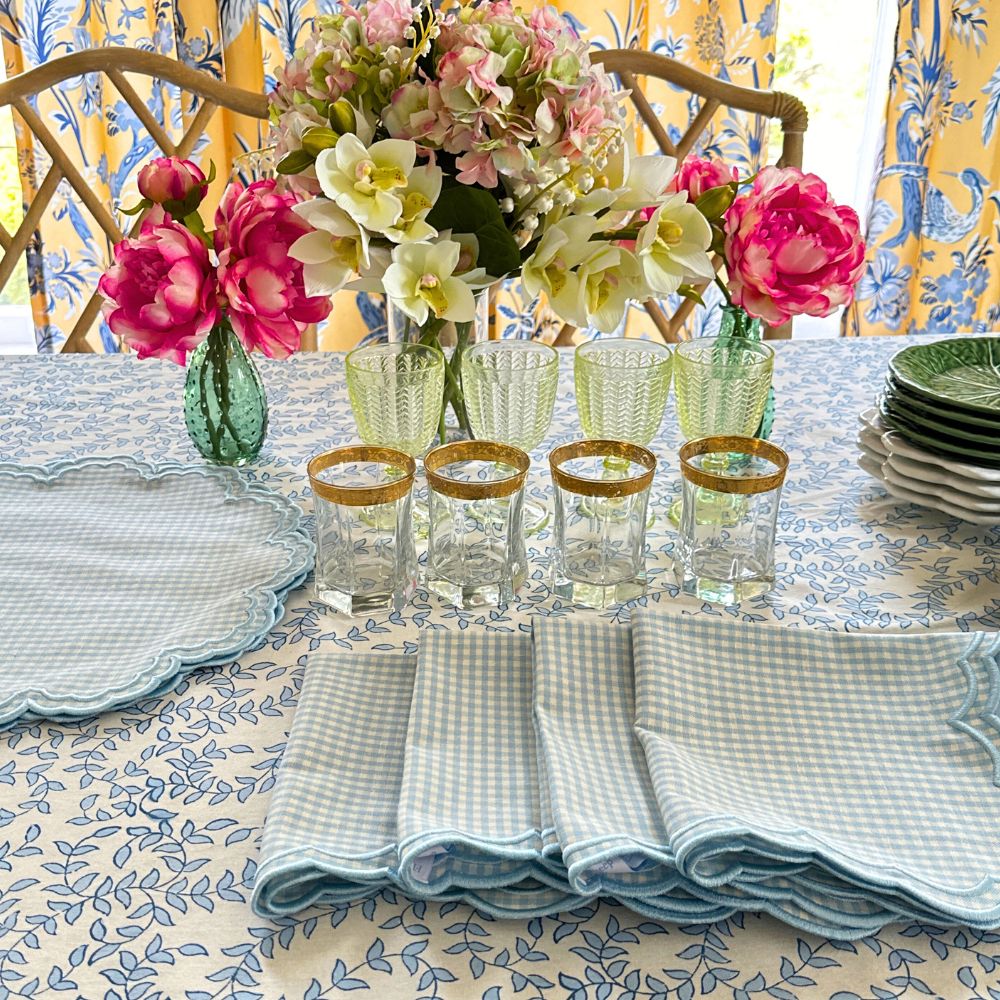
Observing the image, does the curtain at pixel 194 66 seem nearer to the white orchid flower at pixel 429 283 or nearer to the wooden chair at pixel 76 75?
the wooden chair at pixel 76 75

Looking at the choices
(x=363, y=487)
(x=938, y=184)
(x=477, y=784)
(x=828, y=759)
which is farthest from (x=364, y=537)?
(x=938, y=184)

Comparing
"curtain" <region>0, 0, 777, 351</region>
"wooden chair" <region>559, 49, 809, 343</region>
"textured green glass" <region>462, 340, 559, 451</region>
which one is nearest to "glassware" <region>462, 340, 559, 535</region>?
"textured green glass" <region>462, 340, 559, 451</region>

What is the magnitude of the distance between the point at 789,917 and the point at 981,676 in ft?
0.78

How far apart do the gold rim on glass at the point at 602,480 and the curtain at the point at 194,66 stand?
1578mm

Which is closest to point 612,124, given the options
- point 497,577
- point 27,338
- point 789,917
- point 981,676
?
point 497,577

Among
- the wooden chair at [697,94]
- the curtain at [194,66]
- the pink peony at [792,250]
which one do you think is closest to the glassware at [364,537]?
the pink peony at [792,250]

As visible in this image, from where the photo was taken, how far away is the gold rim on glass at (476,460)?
2.72ft

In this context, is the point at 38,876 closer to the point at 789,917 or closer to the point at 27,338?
the point at 789,917

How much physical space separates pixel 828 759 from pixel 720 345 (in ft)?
1.52

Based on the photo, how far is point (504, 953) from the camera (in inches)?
23.0

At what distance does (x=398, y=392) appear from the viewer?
0.97 metres

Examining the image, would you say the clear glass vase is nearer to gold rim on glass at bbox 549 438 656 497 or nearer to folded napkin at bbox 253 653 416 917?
gold rim on glass at bbox 549 438 656 497

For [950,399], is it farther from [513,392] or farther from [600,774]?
[600,774]

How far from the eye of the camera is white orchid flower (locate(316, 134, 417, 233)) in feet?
2.70
